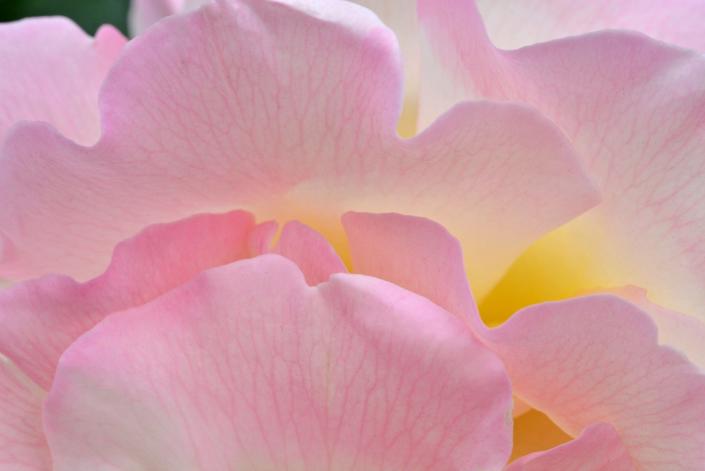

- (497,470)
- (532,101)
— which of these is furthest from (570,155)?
(497,470)

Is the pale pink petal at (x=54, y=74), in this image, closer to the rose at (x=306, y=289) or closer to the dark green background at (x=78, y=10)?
the rose at (x=306, y=289)

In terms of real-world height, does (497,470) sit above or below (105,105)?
below

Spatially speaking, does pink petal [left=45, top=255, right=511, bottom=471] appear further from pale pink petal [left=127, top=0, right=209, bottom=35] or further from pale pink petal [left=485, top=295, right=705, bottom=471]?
pale pink petal [left=127, top=0, right=209, bottom=35]

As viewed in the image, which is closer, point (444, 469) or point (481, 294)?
point (444, 469)

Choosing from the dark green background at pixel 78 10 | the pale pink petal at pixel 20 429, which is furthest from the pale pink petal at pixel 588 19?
the dark green background at pixel 78 10

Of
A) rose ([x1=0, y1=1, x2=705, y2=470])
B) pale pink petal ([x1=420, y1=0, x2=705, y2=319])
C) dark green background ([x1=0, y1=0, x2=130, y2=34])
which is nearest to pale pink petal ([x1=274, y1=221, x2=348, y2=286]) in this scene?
rose ([x1=0, y1=1, x2=705, y2=470])

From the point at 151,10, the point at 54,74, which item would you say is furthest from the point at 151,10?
the point at 54,74

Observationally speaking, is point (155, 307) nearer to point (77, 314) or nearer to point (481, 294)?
point (77, 314)
